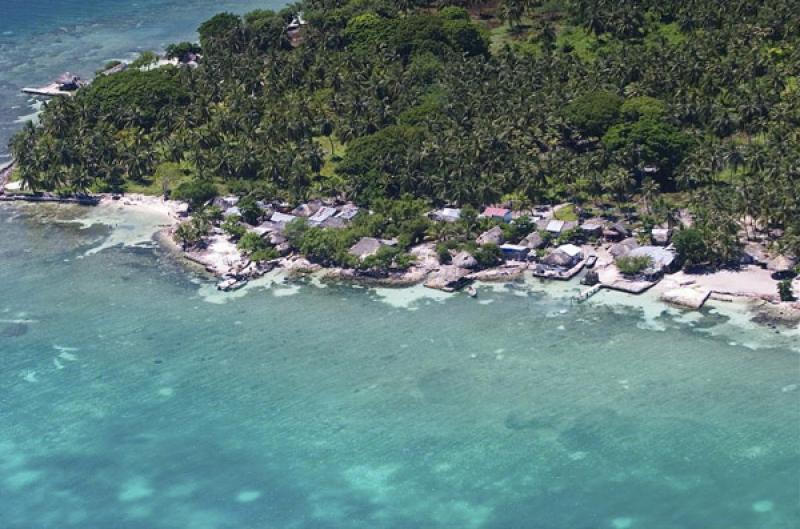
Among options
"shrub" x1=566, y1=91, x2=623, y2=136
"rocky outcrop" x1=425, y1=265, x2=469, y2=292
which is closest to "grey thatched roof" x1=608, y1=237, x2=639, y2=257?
"rocky outcrop" x1=425, y1=265, x2=469, y2=292

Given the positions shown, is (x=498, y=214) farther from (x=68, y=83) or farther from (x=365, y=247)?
(x=68, y=83)

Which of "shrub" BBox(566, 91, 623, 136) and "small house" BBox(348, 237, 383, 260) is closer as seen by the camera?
"small house" BBox(348, 237, 383, 260)

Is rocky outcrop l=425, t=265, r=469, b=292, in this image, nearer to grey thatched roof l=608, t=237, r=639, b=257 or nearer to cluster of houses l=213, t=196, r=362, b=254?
grey thatched roof l=608, t=237, r=639, b=257

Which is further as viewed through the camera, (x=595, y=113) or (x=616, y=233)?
(x=595, y=113)

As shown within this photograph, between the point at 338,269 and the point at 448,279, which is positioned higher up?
the point at 448,279

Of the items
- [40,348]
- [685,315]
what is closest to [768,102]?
[685,315]

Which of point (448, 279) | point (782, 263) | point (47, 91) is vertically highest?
point (47, 91)

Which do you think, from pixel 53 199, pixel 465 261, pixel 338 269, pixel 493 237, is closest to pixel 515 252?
pixel 493 237
